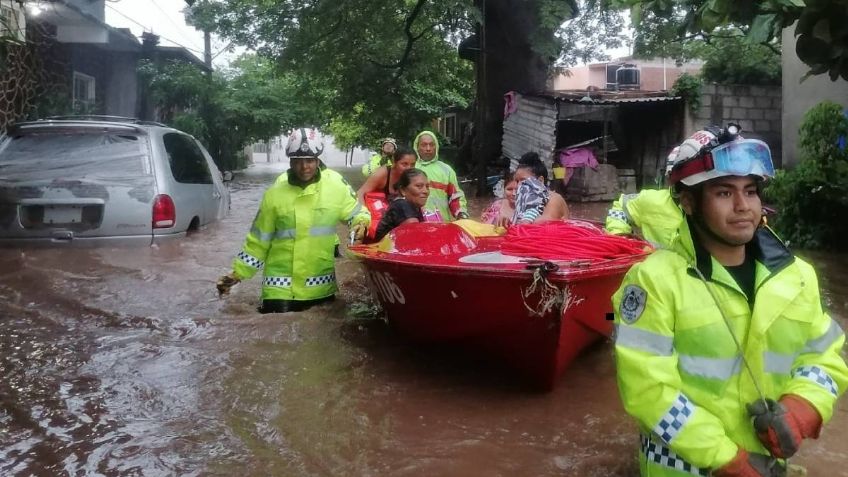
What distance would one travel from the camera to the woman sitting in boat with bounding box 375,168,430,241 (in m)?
5.56

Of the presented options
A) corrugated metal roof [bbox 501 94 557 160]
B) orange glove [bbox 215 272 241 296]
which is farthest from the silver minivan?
corrugated metal roof [bbox 501 94 557 160]

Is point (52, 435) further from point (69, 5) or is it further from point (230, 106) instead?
point (230, 106)

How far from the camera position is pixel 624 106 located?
17.9m

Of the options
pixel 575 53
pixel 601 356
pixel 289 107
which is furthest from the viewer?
pixel 289 107

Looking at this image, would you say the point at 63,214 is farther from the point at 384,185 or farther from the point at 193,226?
the point at 384,185

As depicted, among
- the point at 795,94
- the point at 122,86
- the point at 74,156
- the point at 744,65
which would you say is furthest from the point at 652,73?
the point at 74,156

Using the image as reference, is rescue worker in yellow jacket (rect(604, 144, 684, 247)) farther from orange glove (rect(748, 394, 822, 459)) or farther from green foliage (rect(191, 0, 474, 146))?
green foliage (rect(191, 0, 474, 146))

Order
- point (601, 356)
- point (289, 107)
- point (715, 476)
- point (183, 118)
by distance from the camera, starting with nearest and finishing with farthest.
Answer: point (715, 476) < point (601, 356) < point (183, 118) < point (289, 107)

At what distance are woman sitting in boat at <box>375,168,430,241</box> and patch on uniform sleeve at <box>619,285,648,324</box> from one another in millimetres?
3388

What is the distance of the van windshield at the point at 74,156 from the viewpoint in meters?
7.05

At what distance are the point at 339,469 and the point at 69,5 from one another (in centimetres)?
1255

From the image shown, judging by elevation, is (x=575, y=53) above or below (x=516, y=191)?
above

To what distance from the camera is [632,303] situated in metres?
2.17

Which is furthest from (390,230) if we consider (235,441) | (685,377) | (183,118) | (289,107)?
(289,107)
